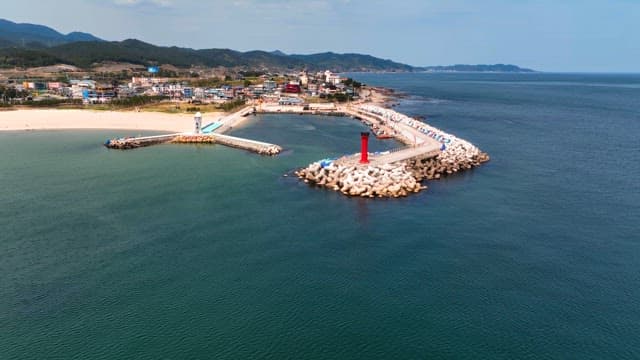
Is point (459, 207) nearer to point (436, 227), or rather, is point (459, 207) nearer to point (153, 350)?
point (436, 227)

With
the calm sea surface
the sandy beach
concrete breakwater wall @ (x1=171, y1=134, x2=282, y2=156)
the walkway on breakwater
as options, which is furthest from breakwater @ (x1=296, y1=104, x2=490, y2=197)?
the sandy beach

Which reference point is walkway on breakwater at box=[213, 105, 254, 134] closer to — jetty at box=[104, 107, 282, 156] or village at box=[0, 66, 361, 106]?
jetty at box=[104, 107, 282, 156]

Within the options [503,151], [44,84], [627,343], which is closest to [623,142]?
[503,151]

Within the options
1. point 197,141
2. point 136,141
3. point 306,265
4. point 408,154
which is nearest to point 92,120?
point 136,141

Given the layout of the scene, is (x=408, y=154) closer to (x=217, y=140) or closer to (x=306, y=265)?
(x=217, y=140)

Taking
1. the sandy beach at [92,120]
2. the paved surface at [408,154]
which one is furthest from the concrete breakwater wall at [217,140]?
the paved surface at [408,154]

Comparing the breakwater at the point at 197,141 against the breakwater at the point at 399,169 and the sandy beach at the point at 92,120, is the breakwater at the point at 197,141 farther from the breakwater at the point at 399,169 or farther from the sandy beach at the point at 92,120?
the breakwater at the point at 399,169
